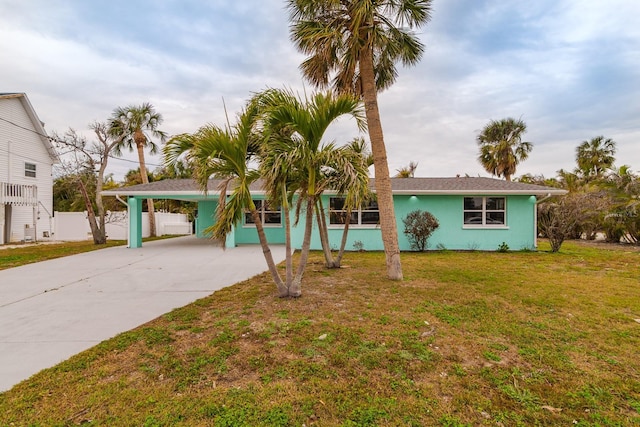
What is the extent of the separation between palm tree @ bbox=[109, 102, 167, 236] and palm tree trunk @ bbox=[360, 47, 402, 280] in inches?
621

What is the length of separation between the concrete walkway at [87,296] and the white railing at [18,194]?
9240 mm

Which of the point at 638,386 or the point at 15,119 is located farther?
the point at 15,119

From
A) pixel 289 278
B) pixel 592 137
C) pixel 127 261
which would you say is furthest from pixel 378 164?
pixel 592 137

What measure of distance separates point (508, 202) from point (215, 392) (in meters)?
14.1

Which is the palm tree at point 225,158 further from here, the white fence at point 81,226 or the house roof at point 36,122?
the house roof at point 36,122

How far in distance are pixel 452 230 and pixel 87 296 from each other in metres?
12.7

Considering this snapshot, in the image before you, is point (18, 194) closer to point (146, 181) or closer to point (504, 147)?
point (146, 181)

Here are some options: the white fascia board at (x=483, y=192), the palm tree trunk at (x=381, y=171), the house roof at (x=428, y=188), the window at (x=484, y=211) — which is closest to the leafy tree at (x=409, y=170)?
the house roof at (x=428, y=188)

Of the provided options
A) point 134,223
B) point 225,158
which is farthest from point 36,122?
point 225,158

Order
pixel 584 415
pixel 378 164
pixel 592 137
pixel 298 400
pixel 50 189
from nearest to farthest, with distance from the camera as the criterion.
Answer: pixel 584 415 → pixel 298 400 → pixel 378 164 → pixel 50 189 → pixel 592 137

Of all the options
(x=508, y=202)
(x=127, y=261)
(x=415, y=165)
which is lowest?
(x=127, y=261)

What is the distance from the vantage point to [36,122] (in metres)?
19.1

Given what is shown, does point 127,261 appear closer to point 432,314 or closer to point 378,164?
point 378,164

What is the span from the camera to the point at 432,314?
498cm
